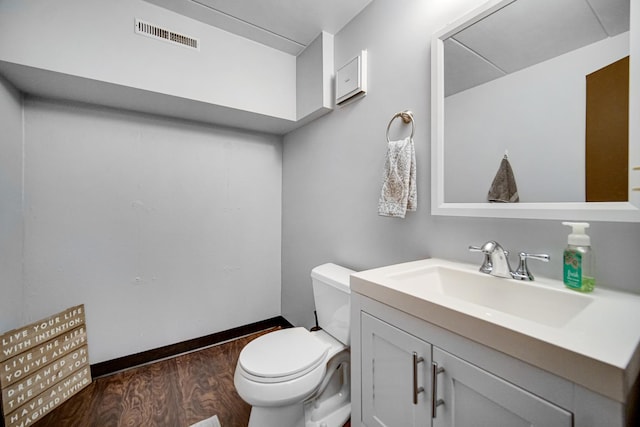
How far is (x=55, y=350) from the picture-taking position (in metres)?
1.50

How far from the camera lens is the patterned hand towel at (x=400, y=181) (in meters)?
1.23

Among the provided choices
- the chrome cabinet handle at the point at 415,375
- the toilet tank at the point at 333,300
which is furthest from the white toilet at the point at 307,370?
the chrome cabinet handle at the point at 415,375

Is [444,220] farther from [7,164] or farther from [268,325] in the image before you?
[7,164]

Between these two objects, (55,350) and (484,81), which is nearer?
(484,81)

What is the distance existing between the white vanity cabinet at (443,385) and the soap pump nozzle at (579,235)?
45cm

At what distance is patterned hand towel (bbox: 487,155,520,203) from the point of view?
952mm

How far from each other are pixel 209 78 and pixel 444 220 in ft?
5.41

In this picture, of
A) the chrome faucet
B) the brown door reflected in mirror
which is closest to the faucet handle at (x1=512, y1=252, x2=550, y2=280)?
the chrome faucet

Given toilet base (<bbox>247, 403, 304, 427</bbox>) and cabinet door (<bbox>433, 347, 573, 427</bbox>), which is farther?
toilet base (<bbox>247, 403, 304, 427</bbox>)

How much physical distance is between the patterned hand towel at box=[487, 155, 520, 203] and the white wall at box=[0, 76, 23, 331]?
235 cm

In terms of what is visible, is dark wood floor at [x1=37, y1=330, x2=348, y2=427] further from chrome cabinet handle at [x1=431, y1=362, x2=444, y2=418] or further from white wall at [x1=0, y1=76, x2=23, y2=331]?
chrome cabinet handle at [x1=431, y1=362, x2=444, y2=418]

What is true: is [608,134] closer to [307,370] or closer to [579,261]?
[579,261]

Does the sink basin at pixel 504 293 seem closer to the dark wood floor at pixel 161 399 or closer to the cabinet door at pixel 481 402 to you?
the cabinet door at pixel 481 402

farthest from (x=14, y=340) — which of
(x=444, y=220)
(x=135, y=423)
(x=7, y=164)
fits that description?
(x=444, y=220)
